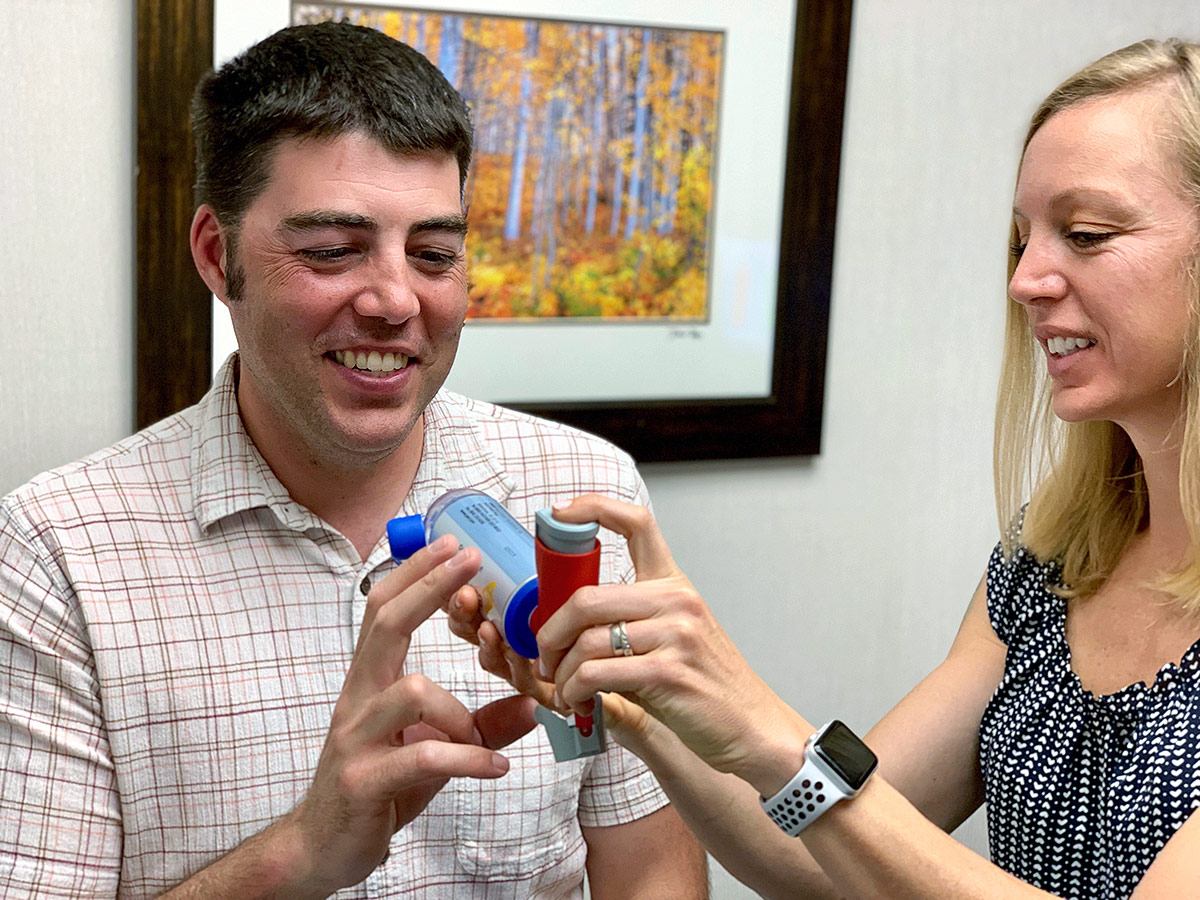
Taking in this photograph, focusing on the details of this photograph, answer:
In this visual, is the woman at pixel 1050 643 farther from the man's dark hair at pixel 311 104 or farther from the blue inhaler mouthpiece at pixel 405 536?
the man's dark hair at pixel 311 104

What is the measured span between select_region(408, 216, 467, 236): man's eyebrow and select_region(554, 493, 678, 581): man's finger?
14.5 inches

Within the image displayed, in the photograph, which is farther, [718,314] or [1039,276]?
[718,314]

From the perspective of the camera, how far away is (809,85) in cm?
192

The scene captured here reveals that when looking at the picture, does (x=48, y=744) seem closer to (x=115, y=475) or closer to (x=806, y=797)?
(x=115, y=475)

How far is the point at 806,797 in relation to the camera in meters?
1.09

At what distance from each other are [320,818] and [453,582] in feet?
0.91

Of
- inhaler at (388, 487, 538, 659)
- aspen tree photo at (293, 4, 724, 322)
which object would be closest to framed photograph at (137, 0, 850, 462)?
aspen tree photo at (293, 4, 724, 322)

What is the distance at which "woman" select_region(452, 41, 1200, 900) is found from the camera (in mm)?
1073

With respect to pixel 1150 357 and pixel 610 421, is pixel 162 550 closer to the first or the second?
pixel 610 421

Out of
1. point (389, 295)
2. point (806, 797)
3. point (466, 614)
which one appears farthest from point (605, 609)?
point (389, 295)

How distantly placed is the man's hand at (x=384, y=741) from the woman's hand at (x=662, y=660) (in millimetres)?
101

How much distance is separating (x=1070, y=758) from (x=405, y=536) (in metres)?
0.68

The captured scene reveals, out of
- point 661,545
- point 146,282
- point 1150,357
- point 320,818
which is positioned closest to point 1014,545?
point 1150,357

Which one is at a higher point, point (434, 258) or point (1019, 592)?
point (434, 258)
